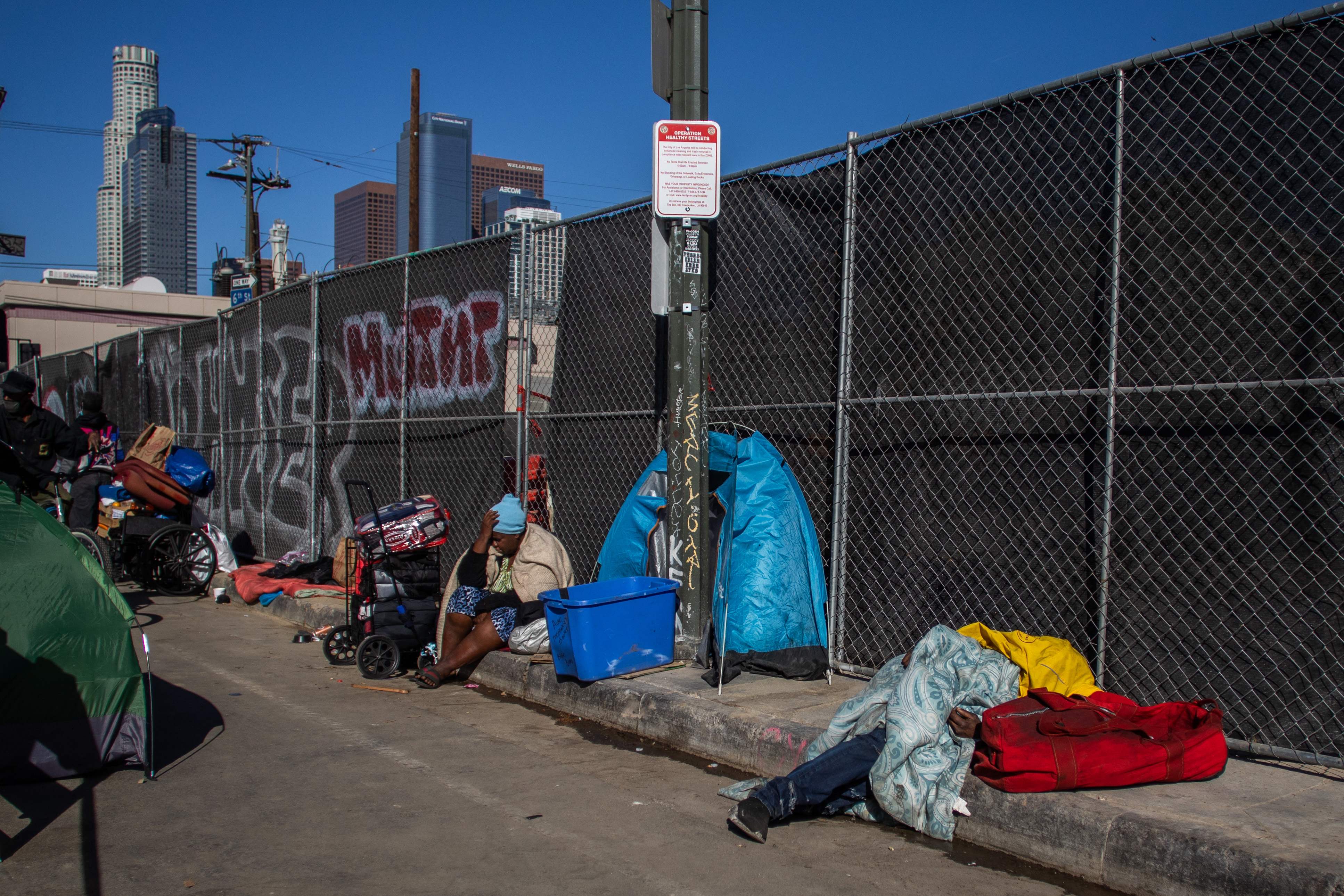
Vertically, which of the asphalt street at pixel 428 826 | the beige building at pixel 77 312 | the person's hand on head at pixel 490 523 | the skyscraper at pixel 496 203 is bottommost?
the asphalt street at pixel 428 826

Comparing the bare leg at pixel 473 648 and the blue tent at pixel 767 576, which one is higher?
the blue tent at pixel 767 576

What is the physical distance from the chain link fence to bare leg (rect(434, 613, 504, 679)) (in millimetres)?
1141

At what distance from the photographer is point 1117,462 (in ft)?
15.1

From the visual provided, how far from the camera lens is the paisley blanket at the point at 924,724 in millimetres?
3865

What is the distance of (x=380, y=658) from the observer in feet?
22.1

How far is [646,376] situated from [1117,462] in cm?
333

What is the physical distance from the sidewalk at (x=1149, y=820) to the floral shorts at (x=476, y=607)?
1.78 meters

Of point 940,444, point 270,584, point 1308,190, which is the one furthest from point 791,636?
point 270,584

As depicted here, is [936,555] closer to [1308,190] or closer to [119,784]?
[1308,190]

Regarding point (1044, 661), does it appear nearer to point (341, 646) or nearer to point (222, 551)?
point (341, 646)

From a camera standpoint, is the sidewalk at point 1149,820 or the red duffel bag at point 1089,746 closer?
the sidewalk at point 1149,820

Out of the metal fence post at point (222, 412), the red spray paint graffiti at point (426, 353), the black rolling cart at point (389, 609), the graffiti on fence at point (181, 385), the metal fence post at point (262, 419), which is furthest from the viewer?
the graffiti on fence at point (181, 385)

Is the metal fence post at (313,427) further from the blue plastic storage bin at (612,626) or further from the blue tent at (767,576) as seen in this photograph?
the blue tent at (767,576)

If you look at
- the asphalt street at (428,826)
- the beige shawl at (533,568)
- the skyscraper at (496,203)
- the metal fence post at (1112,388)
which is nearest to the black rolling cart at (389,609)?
the beige shawl at (533,568)
